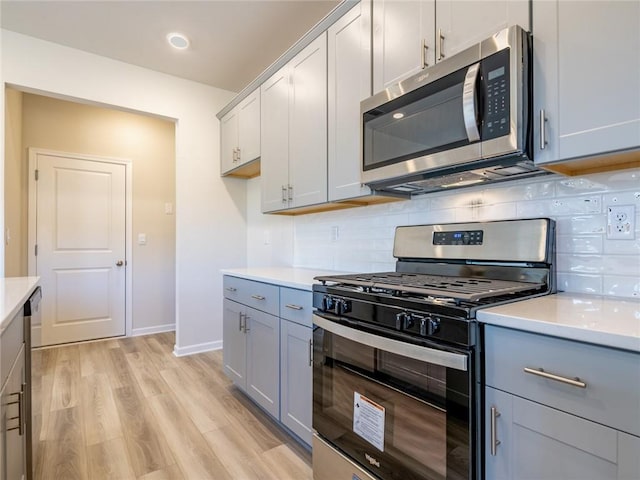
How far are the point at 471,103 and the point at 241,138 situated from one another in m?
2.24

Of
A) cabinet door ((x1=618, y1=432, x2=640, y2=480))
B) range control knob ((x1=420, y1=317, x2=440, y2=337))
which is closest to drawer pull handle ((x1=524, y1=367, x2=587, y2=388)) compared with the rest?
cabinet door ((x1=618, y1=432, x2=640, y2=480))

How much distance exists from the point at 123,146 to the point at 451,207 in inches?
152

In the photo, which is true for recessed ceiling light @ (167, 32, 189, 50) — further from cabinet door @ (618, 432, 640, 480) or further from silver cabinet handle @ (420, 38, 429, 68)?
cabinet door @ (618, 432, 640, 480)

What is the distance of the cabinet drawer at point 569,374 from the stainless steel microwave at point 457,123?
0.64 metres

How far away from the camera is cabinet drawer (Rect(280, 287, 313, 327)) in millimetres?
1689

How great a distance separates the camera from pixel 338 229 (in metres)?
2.44

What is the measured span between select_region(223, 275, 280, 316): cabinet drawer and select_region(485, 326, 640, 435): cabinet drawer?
1224 millimetres

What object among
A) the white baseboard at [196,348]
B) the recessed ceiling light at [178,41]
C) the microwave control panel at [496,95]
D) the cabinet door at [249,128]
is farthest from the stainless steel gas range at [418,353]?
the recessed ceiling light at [178,41]

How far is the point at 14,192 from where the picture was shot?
3.18 m

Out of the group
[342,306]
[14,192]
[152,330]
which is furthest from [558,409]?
[152,330]

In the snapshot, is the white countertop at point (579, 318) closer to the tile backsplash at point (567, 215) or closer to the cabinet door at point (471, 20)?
the tile backsplash at point (567, 215)

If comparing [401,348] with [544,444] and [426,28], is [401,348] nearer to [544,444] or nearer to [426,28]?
[544,444]

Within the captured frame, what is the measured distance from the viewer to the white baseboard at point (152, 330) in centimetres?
410

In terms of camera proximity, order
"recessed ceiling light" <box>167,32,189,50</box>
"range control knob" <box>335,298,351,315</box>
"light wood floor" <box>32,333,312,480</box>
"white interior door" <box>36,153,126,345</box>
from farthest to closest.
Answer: "white interior door" <box>36,153,126,345</box> → "recessed ceiling light" <box>167,32,189,50</box> → "light wood floor" <box>32,333,312,480</box> → "range control knob" <box>335,298,351,315</box>
